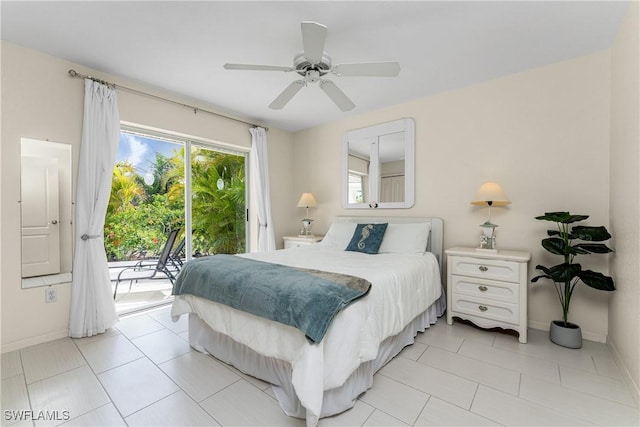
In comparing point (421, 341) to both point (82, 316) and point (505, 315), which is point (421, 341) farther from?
point (82, 316)

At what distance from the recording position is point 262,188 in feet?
14.0

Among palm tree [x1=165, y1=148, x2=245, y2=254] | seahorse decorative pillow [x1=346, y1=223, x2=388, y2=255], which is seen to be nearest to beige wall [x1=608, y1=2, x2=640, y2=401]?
seahorse decorative pillow [x1=346, y1=223, x2=388, y2=255]

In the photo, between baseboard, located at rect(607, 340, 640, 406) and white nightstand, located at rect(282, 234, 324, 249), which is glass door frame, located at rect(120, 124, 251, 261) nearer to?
white nightstand, located at rect(282, 234, 324, 249)

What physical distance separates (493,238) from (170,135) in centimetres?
396

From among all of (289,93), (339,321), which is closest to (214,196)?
(289,93)

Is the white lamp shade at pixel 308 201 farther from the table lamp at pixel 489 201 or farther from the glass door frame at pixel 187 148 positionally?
the table lamp at pixel 489 201

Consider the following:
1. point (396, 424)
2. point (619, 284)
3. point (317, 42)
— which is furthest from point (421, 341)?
point (317, 42)

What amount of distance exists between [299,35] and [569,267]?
2.90m

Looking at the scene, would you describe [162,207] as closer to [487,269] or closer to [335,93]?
[335,93]

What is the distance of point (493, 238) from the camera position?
9.09 ft

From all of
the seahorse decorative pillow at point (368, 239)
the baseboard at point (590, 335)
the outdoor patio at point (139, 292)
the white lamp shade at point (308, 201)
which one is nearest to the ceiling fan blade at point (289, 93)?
the seahorse decorative pillow at point (368, 239)

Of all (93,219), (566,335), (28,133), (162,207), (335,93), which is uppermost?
(335,93)

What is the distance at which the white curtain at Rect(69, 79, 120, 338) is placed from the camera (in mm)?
2586

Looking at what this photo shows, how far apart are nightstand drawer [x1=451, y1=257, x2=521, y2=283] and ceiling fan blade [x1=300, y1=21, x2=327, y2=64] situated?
7.39ft
